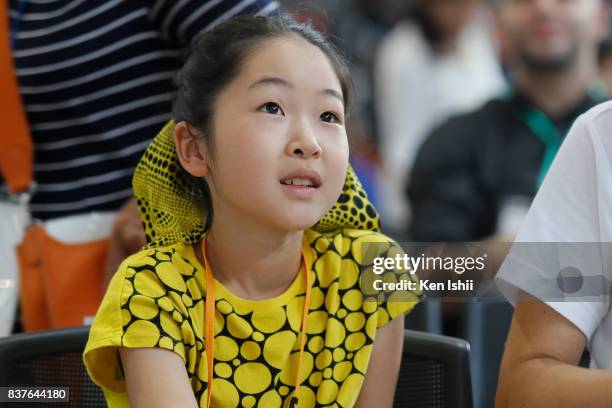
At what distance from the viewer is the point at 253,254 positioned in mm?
1597

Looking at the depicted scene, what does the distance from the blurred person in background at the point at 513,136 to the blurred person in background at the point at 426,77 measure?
143cm

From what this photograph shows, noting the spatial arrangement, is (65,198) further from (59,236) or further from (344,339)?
(344,339)

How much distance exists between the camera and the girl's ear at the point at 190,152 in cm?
162

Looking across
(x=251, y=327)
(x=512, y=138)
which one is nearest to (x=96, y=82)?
(x=251, y=327)

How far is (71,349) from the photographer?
5.42ft

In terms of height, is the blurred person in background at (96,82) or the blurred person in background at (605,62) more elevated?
the blurred person in background at (96,82)

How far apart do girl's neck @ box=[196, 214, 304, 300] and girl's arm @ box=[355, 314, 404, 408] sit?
168 millimetres

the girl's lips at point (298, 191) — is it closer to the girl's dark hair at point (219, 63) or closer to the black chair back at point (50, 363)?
the girl's dark hair at point (219, 63)

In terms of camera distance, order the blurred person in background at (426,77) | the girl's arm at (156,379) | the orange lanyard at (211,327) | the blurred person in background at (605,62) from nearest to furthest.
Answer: the girl's arm at (156,379)
the orange lanyard at (211,327)
the blurred person in background at (605,62)
the blurred person in background at (426,77)

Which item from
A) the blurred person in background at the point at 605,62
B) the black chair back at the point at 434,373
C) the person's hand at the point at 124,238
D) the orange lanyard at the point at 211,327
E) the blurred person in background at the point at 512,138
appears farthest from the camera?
the blurred person in background at the point at 605,62

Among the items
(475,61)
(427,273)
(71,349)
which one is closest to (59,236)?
(71,349)

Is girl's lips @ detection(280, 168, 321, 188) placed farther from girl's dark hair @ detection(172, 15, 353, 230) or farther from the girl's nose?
girl's dark hair @ detection(172, 15, 353, 230)

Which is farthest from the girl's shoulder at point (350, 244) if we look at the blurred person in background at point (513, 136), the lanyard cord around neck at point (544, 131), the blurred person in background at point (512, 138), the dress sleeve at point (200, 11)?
the lanyard cord around neck at point (544, 131)

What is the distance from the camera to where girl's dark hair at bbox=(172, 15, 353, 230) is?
1605mm
